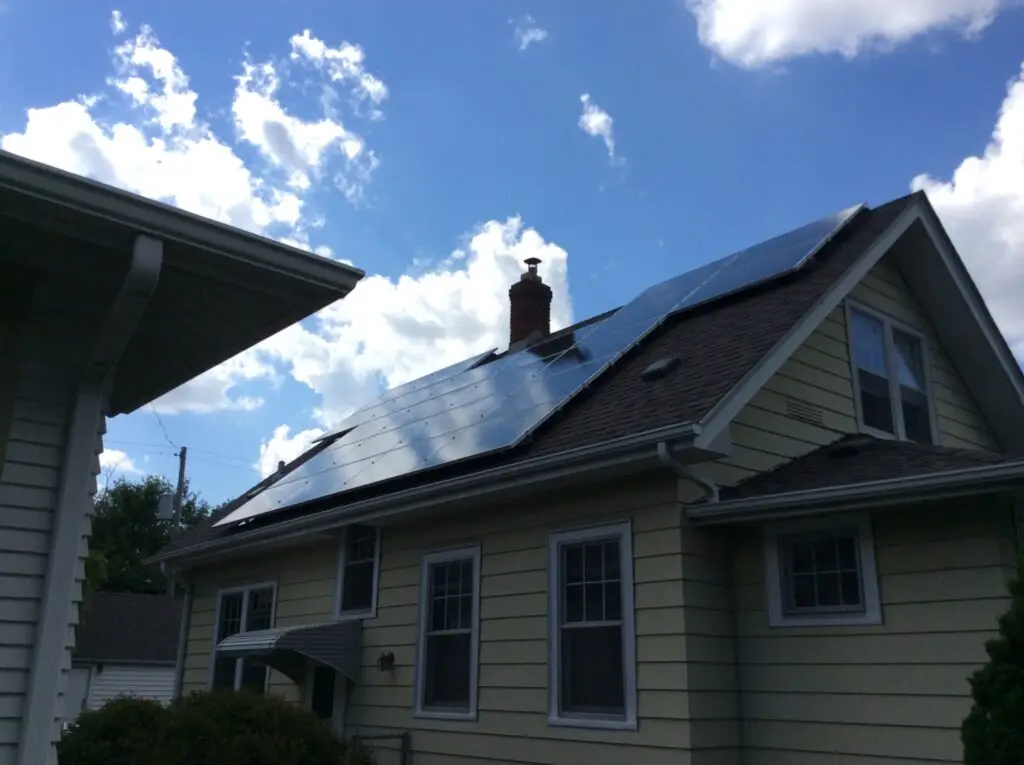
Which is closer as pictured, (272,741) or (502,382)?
(272,741)

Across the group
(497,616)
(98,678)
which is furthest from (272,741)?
(98,678)

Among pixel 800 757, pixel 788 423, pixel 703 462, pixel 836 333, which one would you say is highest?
pixel 836 333

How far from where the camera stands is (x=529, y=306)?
49.2 ft

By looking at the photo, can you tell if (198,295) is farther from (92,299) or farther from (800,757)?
(800,757)

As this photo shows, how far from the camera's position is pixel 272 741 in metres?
6.85

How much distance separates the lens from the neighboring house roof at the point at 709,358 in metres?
7.57

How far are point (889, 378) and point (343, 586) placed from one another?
6.35m

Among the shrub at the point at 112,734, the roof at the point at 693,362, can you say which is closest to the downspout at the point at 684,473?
the roof at the point at 693,362

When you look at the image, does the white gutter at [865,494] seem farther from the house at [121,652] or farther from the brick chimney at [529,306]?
the house at [121,652]

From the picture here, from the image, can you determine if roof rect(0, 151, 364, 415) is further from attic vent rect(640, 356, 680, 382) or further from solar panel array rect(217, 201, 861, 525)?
attic vent rect(640, 356, 680, 382)

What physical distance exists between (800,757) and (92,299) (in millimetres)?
5676

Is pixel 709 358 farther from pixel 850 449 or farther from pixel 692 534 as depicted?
pixel 692 534

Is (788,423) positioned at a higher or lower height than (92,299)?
higher

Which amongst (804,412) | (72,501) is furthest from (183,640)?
(72,501)
